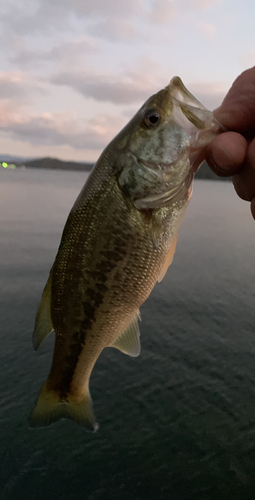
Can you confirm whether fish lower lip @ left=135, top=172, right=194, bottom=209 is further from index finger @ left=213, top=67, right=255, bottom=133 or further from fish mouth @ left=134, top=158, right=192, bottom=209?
index finger @ left=213, top=67, right=255, bottom=133

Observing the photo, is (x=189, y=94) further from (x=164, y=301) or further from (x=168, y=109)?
(x=164, y=301)

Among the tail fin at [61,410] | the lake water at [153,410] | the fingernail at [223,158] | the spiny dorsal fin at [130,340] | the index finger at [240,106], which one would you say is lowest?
the lake water at [153,410]

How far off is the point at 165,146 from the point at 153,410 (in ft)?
19.8

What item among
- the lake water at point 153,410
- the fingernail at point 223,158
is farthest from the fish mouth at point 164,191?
the lake water at point 153,410

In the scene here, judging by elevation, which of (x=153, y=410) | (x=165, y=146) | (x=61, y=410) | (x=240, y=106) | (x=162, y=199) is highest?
(x=240, y=106)

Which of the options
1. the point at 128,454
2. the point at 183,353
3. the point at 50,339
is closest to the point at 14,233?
the point at 50,339

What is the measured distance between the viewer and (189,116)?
2.41 m

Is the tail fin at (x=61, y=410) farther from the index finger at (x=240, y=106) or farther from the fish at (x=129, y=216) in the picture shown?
the index finger at (x=240, y=106)

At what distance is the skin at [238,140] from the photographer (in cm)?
226

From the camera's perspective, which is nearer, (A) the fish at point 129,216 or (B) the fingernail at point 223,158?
(B) the fingernail at point 223,158

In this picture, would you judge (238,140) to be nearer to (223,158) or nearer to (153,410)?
(223,158)

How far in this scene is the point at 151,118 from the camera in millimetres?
2502

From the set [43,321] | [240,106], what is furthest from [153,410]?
[240,106]

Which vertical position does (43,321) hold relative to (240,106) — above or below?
below
